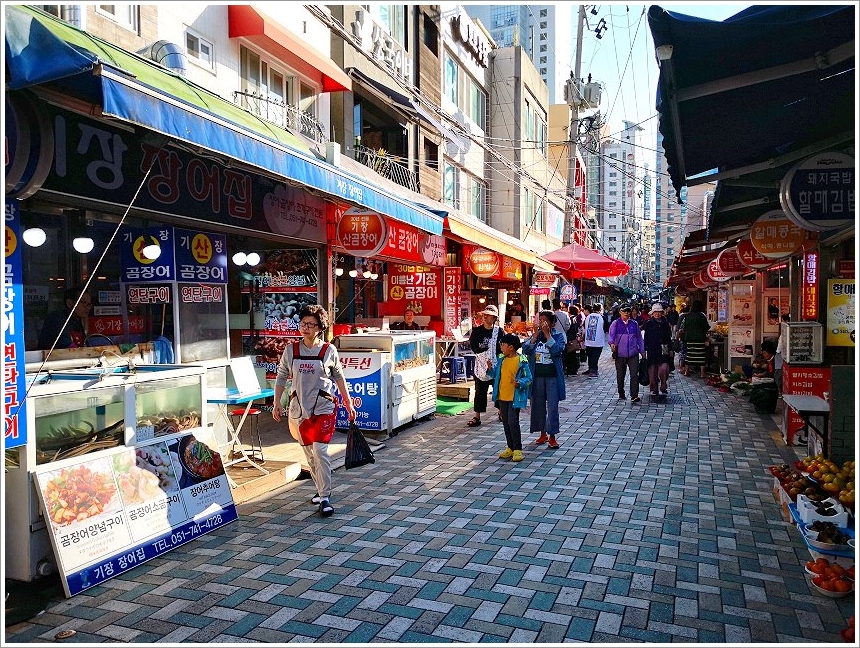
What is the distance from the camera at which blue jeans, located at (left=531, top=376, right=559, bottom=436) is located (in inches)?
357

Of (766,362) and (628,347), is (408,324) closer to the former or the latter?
(628,347)

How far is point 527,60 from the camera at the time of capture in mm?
29109

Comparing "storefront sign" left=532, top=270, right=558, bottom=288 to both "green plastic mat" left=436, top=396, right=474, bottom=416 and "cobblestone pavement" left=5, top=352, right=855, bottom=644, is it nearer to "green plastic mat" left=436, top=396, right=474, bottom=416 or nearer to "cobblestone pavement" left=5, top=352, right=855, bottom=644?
"green plastic mat" left=436, top=396, right=474, bottom=416

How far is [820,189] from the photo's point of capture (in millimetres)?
5824

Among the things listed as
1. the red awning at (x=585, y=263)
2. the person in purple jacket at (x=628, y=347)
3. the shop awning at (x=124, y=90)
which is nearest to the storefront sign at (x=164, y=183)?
the shop awning at (x=124, y=90)

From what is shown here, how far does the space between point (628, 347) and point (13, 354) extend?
440 inches

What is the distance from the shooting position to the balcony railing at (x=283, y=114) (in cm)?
1051

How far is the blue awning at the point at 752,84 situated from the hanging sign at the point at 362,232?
5.25 m

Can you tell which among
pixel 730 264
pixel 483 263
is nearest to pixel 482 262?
pixel 483 263

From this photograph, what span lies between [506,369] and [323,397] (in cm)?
301

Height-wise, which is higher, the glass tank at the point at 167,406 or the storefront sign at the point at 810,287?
the storefront sign at the point at 810,287

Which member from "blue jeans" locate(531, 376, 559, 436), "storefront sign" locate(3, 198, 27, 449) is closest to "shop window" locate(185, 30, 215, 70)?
"storefront sign" locate(3, 198, 27, 449)

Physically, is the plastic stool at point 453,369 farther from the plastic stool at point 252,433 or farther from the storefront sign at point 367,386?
the plastic stool at point 252,433

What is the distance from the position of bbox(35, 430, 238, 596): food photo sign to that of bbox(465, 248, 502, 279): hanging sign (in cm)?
1139
